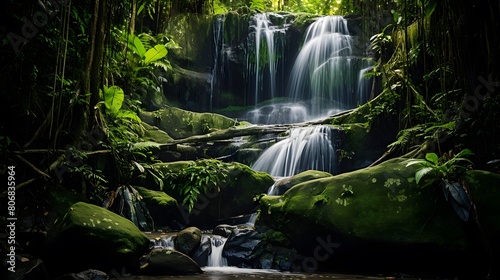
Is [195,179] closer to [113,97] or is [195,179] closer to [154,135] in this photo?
[113,97]

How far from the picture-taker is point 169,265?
4805 mm

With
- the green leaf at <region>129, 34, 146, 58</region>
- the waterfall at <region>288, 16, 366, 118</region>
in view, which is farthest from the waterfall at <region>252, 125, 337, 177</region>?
the green leaf at <region>129, 34, 146, 58</region>

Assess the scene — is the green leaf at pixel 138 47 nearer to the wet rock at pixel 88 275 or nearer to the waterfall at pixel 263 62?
the waterfall at pixel 263 62

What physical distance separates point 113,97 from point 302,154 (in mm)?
4162

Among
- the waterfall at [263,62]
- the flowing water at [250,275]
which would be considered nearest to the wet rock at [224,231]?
the flowing water at [250,275]

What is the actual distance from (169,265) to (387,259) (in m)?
2.52

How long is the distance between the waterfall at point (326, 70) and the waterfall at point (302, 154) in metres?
3.29

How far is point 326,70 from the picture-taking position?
13023mm

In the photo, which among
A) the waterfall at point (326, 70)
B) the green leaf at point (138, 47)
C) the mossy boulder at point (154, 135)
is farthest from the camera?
the waterfall at point (326, 70)

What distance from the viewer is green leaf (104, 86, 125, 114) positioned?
23.7 ft

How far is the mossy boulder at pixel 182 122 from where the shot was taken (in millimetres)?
10547

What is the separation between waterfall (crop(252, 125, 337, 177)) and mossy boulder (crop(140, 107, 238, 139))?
1875 millimetres

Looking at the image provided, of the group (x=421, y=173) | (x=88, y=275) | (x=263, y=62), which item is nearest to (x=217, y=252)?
(x=88, y=275)

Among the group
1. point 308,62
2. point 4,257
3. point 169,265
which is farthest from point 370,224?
point 308,62
